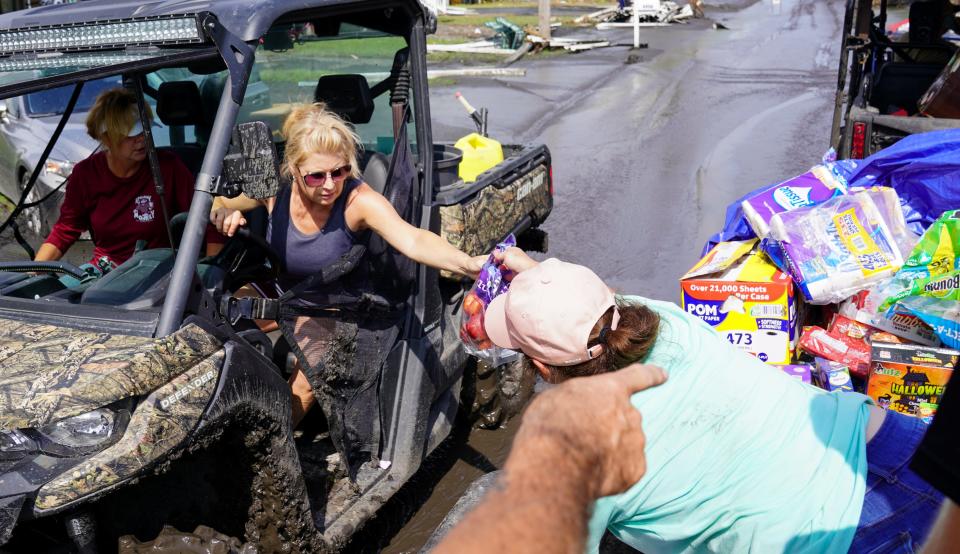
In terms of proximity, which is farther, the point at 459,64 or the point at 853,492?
the point at 459,64

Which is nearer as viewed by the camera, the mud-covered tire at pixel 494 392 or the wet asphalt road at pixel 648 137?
the mud-covered tire at pixel 494 392

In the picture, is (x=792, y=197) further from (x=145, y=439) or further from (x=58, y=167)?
(x=58, y=167)

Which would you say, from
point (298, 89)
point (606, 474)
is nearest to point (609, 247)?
point (298, 89)

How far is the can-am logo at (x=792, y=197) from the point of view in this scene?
4691 mm

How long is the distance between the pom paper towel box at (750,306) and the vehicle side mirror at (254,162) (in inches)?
88.5

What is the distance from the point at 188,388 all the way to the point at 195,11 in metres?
1.34

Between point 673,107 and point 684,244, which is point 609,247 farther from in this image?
point 673,107

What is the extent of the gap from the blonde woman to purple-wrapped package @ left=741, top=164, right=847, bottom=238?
1.82 meters

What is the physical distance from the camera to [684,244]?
725 centimetres

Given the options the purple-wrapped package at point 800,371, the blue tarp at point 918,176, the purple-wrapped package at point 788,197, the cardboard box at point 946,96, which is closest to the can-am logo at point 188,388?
the purple-wrapped package at point 800,371

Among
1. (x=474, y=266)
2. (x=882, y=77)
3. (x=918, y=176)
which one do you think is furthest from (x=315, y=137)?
(x=882, y=77)

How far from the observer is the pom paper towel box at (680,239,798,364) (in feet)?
14.2

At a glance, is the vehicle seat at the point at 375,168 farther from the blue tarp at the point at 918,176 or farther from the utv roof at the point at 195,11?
the blue tarp at the point at 918,176

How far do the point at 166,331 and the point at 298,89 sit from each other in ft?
6.38
